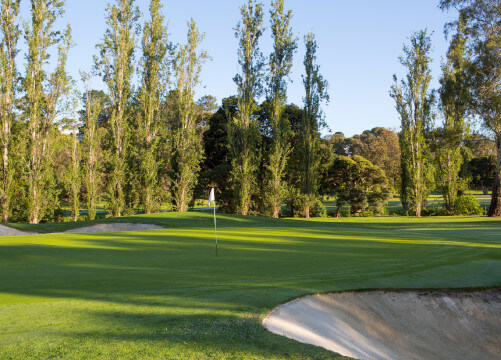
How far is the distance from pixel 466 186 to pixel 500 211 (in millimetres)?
7338

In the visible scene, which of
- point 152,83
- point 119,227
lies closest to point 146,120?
point 152,83

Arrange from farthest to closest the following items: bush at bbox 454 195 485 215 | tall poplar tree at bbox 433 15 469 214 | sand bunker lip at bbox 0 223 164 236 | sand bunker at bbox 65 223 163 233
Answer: bush at bbox 454 195 485 215
tall poplar tree at bbox 433 15 469 214
sand bunker at bbox 65 223 163 233
sand bunker lip at bbox 0 223 164 236

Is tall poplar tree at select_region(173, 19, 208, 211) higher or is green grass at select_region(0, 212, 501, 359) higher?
tall poplar tree at select_region(173, 19, 208, 211)

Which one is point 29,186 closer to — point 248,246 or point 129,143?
point 129,143

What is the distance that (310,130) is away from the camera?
112 feet

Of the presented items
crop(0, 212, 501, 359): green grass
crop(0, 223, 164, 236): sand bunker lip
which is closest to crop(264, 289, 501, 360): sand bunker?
crop(0, 212, 501, 359): green grass

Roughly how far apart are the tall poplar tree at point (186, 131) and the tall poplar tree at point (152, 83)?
1405 mm

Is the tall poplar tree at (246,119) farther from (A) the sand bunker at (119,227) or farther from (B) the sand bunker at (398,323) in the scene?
(B) the sand bunker at (398,323)

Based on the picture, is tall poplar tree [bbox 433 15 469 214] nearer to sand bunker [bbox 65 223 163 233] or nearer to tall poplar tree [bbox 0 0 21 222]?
sand bunker [bbox 65 223 163 233]

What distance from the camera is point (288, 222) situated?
23.8 meters

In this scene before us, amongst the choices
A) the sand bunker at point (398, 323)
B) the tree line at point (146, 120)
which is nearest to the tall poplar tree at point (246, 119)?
the tree line at point (146, 120)

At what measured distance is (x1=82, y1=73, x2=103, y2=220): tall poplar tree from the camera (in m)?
30.2

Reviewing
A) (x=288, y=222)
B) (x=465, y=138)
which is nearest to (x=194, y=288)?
Answer: (x=288, y=222)

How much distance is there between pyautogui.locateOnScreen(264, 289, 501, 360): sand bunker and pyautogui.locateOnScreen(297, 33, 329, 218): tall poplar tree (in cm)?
2559
